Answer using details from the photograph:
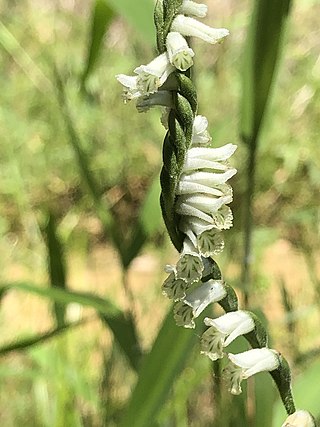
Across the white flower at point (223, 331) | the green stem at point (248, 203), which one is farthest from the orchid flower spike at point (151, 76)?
the green stem at point (248, 203)

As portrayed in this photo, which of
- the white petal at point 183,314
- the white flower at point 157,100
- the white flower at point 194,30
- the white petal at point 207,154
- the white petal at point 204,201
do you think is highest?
the white flower at point 194,30

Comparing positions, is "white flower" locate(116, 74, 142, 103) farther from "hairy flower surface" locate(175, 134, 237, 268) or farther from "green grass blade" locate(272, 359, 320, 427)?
"green grass blade" locate(272, 359, 320, 427)

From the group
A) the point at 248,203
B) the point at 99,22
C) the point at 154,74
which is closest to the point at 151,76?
the point at 154,74

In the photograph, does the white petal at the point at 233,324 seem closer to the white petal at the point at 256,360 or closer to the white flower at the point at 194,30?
the white petal at the point at 256,360

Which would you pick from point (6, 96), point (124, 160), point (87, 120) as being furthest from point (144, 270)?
point (6, 96)

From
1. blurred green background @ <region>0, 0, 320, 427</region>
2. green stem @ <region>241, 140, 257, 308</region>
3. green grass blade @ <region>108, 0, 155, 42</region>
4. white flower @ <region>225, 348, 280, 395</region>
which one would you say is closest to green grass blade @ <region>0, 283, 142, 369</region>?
blurred green background @ <region>0, 0, 320, 427</region>

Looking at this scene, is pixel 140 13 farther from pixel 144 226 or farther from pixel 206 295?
pixel 206 295
